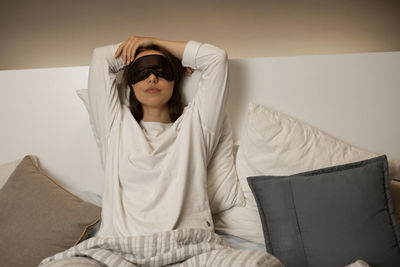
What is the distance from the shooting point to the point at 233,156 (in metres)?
1.49

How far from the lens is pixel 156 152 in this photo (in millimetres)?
1305

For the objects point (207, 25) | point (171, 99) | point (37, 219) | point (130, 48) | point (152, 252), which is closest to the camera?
point (152, 252)

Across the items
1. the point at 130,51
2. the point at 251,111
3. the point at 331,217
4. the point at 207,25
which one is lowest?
the point at 331,217

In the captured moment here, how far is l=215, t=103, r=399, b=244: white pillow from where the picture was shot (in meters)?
1.36

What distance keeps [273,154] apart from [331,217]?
0.38 meters

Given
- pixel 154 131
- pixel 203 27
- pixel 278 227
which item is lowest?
pixel 278 227

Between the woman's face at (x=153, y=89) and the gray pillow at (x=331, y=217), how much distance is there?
21.7 inches

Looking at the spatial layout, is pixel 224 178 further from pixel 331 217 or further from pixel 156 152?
pixel 331 217

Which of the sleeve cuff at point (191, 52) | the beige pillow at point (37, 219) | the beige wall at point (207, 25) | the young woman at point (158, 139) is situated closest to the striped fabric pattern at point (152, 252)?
the young woman at point (158, 139)

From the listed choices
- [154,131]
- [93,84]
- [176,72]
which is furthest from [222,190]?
[93,84]

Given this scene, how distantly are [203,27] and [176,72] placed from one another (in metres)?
0.90

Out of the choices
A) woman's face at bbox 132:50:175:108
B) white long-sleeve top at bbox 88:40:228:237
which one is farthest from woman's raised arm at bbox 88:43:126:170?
woman's face at bbox 132:50:175:108

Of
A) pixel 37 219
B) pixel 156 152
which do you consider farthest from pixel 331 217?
pixel 37 219

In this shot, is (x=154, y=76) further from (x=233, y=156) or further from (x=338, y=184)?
(x=338, y=184)
